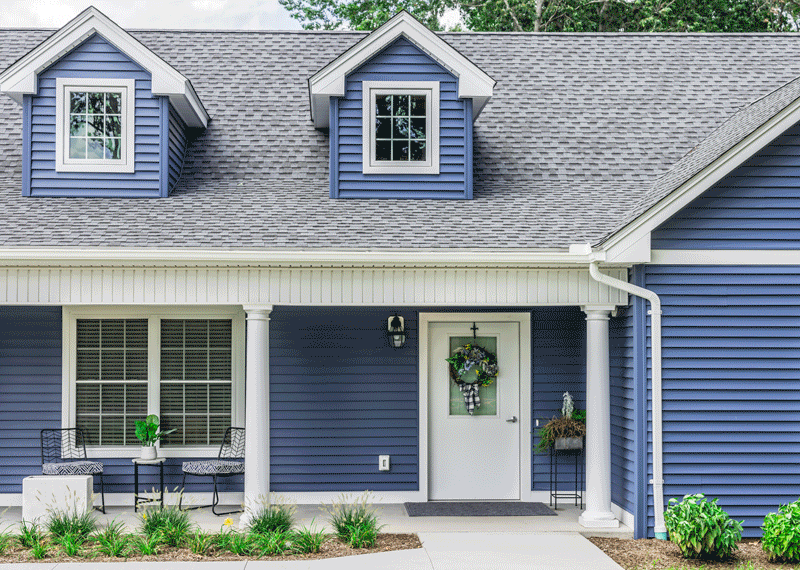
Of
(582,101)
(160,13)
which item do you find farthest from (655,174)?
(160,13)

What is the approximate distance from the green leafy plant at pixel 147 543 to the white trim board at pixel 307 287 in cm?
207

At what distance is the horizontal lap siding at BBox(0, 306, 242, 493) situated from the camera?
8680mm

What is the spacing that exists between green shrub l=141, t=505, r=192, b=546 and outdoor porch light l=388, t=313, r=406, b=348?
2901 mm

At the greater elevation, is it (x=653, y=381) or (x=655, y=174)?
(x=655, y=174)

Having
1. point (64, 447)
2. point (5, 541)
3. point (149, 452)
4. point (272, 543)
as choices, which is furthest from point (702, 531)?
point (64, 447)

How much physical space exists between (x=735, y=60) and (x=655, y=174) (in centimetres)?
305

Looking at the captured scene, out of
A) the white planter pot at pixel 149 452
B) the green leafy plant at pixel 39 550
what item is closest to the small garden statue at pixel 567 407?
the white planter pot at pixel 149 452

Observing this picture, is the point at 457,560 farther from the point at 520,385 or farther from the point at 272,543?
the point at 520,385

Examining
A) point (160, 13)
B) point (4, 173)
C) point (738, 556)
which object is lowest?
point (738, 556)

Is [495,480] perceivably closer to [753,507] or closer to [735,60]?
[753,507]

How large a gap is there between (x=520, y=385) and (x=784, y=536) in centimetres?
328

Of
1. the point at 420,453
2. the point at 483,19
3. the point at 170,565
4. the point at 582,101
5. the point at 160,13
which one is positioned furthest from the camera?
the point at 160,13

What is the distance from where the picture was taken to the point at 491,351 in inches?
355

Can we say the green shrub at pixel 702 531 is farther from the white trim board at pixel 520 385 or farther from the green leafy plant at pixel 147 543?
the green leafy plant at pixel 147 543
